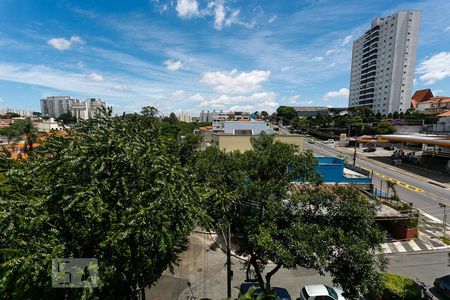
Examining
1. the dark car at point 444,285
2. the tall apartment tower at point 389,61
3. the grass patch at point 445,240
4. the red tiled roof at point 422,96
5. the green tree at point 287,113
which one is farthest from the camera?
the red tiled roof at point 422,96

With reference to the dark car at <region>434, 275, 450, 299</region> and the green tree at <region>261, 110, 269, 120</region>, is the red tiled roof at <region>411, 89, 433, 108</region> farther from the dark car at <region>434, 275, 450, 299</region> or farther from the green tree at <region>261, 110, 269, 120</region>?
the dark car at <region>434, 275, 450, 299</region>

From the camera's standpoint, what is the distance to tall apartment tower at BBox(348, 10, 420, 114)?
90312 millimetres

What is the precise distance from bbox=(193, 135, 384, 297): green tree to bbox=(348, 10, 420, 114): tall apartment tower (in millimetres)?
106854

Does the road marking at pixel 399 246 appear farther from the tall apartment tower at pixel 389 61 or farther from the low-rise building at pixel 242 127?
the tall apartment tower at pixel 389 61

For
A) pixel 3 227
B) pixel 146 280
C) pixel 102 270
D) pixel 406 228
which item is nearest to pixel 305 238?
pixel 146 280

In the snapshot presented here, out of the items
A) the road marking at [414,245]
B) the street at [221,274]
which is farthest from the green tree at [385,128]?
the street at [221,274]

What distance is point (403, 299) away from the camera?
10.9 m

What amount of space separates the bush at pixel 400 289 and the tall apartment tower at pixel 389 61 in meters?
106

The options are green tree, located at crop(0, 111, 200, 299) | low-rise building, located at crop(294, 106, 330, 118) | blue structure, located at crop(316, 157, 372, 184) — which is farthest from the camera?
low-rise building, located at crop(294, 106, 330, 118)

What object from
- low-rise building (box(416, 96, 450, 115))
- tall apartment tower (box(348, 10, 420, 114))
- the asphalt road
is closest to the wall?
the asphalt road

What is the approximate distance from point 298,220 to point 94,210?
289 inches

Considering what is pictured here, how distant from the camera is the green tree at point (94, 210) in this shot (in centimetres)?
683

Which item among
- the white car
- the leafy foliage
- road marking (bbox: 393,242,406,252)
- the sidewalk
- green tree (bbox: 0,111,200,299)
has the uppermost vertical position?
green tree (bbox: 0,111,200,299)

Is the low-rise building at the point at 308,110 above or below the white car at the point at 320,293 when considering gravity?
above
